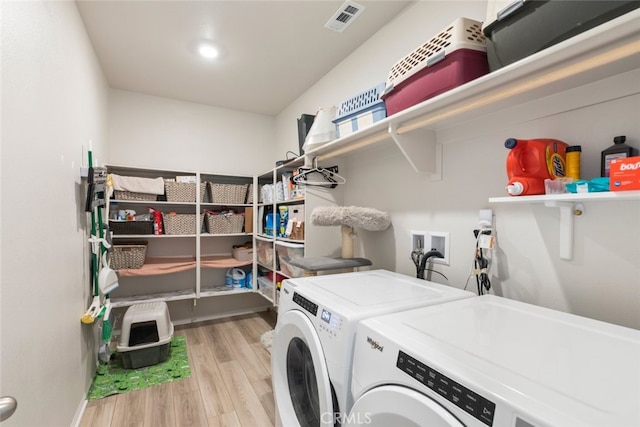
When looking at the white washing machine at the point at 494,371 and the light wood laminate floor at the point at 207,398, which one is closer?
the white washing machine at the point at 494,371

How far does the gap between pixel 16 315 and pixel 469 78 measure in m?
1.80

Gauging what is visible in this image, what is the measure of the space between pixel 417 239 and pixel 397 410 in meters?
1.10

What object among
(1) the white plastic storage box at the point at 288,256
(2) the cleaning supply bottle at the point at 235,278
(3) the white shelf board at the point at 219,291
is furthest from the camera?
(2) the cleaning supply bottle at the point at 235,278

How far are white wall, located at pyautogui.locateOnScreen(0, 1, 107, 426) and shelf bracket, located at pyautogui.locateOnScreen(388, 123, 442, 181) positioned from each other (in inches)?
57.6

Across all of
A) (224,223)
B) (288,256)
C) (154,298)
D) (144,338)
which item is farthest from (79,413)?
(224,223)

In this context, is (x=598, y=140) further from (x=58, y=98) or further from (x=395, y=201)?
(x=58, y=98)

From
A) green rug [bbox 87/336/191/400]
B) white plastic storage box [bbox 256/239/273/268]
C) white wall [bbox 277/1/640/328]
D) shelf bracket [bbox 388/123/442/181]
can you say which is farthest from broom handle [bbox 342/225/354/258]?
green rug [bbox 87/336/191/400]

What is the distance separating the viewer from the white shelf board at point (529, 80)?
0.73 meters

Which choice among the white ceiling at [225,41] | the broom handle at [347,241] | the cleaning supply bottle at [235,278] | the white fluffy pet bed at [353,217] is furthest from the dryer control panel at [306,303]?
the cleaning supply bottle at [235,278]

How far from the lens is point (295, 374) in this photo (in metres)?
1.31

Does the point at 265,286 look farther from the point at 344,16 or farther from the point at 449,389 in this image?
the point at 449,389

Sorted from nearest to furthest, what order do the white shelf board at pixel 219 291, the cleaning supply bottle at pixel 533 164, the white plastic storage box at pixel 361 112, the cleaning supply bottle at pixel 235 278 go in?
1. the cleaning supply bottle at pixel 533 164
2. the white plastic storage box at pixel 361 112
3. the white shelf board at pixel 219 291
4. the cleaning supply bottle at pixel 235 278

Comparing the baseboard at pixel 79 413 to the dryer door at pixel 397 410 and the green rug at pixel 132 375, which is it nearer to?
the green rug at pixel 132 375

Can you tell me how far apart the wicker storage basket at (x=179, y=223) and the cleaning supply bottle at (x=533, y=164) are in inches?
111
